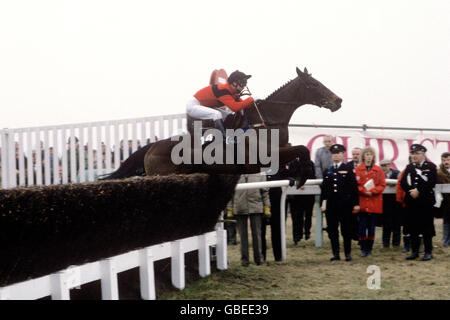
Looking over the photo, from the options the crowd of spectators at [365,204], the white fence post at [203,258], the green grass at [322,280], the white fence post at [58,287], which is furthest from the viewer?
the crowd of spectators at [365,204]

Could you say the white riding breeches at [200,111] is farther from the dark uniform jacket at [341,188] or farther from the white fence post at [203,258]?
the dark uniform jacket at [341,188]

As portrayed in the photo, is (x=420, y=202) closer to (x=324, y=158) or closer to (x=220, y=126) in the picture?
(x=324, y=158)

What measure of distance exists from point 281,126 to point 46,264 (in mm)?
4212

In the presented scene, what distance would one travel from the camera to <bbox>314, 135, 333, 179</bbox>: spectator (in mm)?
9820

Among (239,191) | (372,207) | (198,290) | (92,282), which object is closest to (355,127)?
(372,207)

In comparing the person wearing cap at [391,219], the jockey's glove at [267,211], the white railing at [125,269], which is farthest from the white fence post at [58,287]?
the person wearing cap at [391,219]

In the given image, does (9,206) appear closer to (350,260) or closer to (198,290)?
(198,290)

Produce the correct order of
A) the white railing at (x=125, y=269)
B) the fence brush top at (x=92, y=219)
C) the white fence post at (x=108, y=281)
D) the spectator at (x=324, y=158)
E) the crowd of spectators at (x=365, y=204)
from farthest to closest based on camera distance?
the spectator at (x=324, y=158) < the crowd of spectators at (x=365, y=204) < the white fence post at (x=108, y=281) < the white railing at (x=125, y=269) < the fence brush top at (x=92, y=219)

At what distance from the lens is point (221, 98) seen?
696 cm

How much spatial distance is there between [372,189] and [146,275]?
446 cm

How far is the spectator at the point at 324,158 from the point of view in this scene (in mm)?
9820

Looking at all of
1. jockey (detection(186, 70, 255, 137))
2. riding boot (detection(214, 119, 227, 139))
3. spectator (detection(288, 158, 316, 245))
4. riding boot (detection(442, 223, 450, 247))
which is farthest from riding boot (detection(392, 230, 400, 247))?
riding boot (detection(214, 119, 227, 139))

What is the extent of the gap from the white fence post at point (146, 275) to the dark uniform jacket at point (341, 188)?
3538 millimetres

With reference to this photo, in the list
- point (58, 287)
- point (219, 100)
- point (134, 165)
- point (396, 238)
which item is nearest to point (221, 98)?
point (219, 100)
